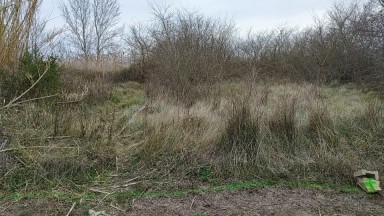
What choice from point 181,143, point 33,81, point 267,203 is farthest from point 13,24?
point 33,81

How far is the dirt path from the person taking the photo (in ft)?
11.6

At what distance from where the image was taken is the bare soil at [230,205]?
3514 mm

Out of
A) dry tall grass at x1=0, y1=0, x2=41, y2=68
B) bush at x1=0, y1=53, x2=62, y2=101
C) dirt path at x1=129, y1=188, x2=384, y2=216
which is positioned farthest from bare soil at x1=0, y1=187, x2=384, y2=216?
bush at x1=0, y1=53, x2=62, y2=101

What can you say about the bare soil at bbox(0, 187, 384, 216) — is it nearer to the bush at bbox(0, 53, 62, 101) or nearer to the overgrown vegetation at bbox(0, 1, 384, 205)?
the overgrown vegetation at bbox(0, 1, 384, 205)

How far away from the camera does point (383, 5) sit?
1106 cm

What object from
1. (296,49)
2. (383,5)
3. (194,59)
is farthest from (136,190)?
(296,49)

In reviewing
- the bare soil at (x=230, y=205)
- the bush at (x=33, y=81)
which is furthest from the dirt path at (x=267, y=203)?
the bush at (x=33, y=81)

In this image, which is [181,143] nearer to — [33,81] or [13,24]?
[13,24]

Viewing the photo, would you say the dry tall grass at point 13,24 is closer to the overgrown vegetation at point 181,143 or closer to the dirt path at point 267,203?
the overgrown vegetation at point 181,143

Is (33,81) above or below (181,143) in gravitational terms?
above

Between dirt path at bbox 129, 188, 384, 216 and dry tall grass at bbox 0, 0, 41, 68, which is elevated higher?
dry tall grass at bbox 0, 0, 41, 68

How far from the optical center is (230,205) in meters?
3.71

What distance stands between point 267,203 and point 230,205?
41cm

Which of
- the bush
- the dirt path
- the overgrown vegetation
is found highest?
the bush
